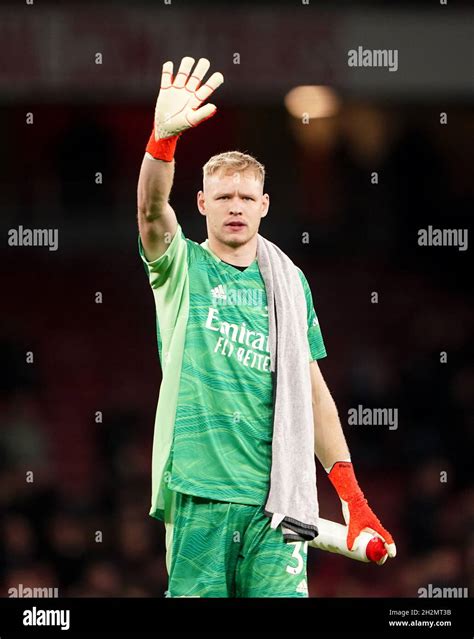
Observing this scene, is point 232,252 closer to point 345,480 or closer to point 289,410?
point 289,410


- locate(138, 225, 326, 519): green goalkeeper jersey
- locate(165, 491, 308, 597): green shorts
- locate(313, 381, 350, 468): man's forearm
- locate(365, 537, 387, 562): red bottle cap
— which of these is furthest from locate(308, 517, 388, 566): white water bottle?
locate(138, 225, 326, 519): green goalkeeper jersey

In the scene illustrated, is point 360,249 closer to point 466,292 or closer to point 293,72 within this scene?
point 466,292

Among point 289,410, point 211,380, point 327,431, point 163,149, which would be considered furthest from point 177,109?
point 327,431

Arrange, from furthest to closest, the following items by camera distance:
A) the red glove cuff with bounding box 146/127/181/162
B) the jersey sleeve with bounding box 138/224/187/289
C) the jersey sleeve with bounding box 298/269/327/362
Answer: the jersey sleeve with bounding box 298/269/327/362 < the jersey sleeve with bounding box 138/224/187/289 < the red glove cuff with bounding box 146/127/181/162

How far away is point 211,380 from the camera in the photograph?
468 centimetres

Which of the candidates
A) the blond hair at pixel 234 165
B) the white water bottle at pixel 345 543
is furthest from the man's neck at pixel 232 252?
the white water bottle at pixel 345 543

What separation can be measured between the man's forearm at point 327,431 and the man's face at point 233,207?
680 millimetres

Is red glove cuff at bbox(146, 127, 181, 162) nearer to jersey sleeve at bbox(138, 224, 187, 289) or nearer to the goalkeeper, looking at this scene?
the goalkeeper

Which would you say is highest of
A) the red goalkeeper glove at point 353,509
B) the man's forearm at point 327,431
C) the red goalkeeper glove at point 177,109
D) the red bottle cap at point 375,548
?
the red goalkeeper glove at point 177,109

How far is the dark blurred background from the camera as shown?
638 cm

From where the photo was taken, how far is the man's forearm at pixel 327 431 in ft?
16.4

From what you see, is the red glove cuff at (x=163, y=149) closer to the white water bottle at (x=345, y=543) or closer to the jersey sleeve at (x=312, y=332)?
the jersey sleeve at (x=312, y=332)

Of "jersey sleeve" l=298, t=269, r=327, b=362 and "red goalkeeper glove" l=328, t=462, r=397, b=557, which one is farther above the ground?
"jersey sleeve" l=298, t=269, r=327, b=362

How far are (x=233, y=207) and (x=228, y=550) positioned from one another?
1.23 metres
